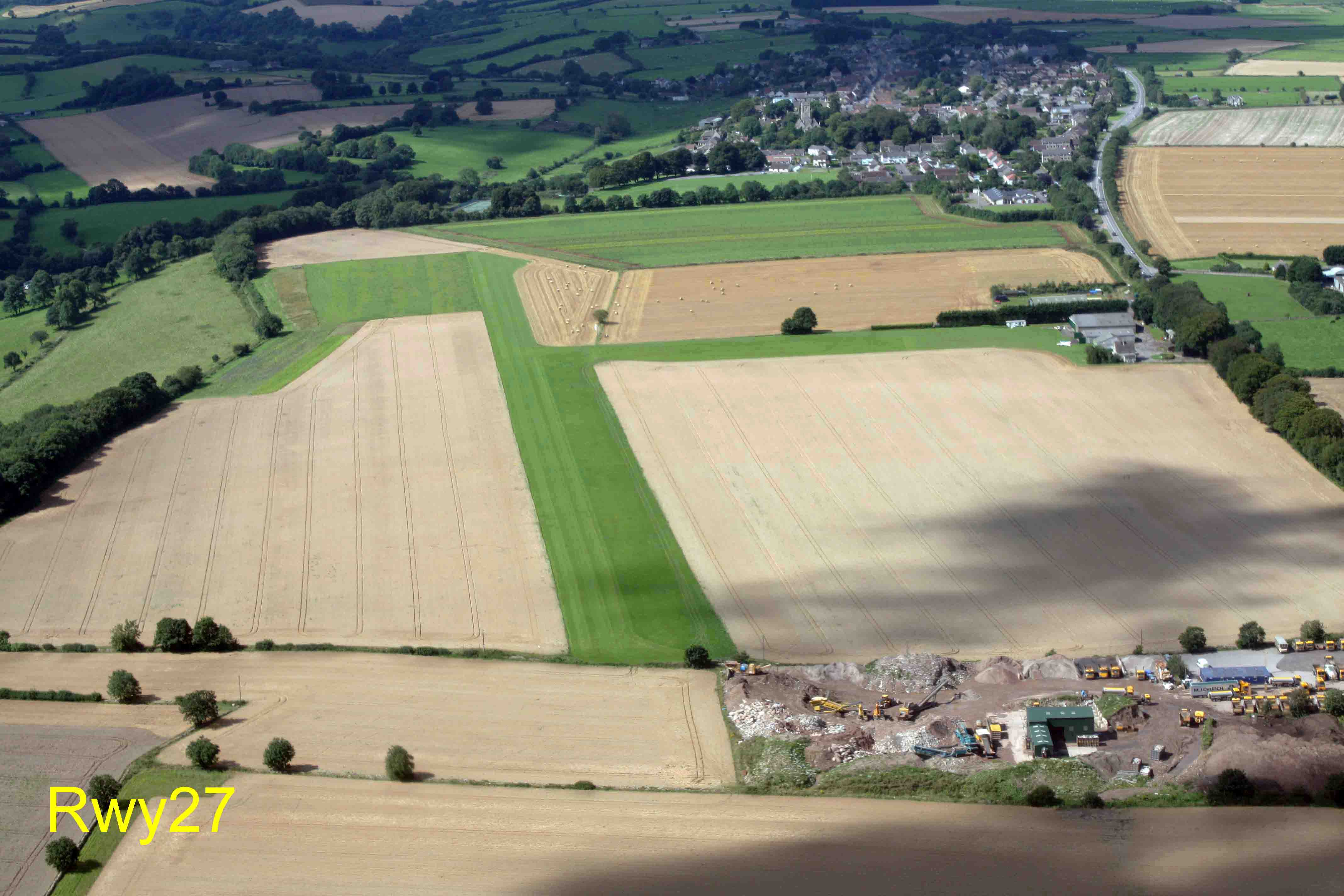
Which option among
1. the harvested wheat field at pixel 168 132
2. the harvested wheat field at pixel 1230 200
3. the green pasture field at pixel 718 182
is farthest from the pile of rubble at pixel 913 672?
the harvested wheat field at pixel 168 132

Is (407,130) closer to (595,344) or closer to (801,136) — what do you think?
(801,136)

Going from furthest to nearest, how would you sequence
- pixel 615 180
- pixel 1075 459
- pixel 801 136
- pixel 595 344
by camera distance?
1. pixel 801 136
2. pixel 615 180
3. pixel 595 344
4. pixel 1075 459

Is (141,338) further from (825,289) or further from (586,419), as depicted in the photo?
(825,289)

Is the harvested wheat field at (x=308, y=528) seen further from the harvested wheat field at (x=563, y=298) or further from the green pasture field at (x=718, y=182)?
the green pasture field at (x=718, y=182)

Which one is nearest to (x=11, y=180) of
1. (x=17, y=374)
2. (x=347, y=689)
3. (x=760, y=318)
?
(x=17, y=374)

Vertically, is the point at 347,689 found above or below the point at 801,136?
below

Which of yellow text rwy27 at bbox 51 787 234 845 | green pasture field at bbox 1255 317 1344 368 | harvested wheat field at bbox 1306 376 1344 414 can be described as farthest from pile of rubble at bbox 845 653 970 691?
green pasture field at bbox 1255 317 1344 368

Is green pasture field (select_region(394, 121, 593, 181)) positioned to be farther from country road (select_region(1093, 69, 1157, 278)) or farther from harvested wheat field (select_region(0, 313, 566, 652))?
harvested wheat field (select_region(0, 313, 566, 652))

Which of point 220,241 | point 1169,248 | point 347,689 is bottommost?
point 347,689
